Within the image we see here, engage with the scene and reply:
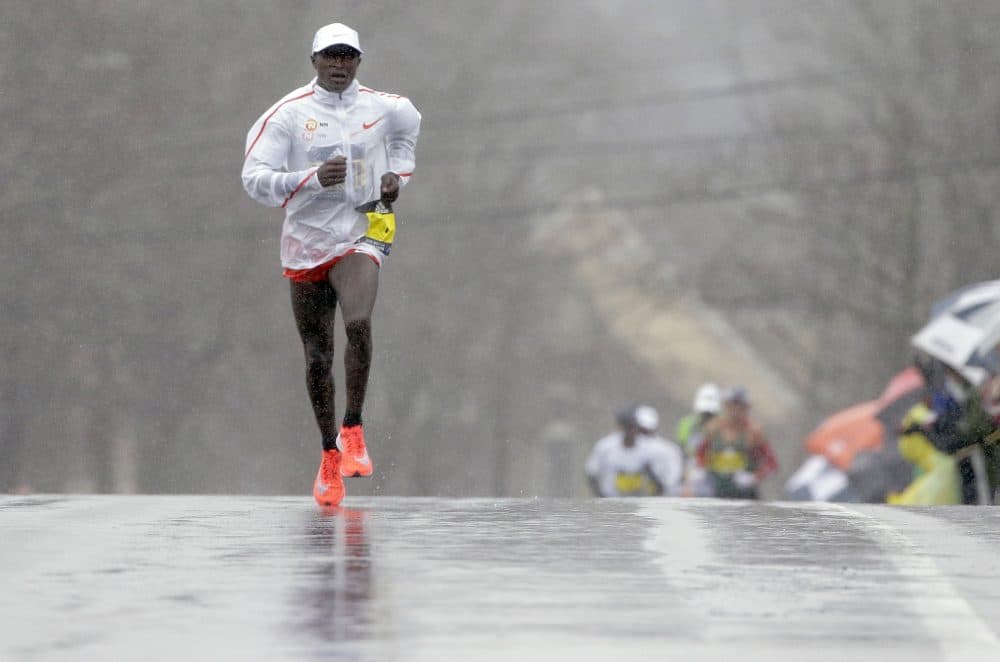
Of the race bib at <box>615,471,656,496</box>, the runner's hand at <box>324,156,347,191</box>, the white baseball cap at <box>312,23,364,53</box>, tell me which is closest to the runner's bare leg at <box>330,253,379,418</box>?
the runner's hand at <box>324,156,347,191</box>

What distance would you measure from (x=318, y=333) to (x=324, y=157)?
2.42ft

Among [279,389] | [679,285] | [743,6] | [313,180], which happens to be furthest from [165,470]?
[313,180]

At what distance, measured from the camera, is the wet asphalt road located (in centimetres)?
626

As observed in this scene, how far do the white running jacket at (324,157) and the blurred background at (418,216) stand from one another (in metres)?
26.6

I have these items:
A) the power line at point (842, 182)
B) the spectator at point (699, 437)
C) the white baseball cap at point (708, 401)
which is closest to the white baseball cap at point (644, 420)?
the spectator at point (699, 437)

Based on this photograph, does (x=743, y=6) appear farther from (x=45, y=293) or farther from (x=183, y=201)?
(x=45, y=293)

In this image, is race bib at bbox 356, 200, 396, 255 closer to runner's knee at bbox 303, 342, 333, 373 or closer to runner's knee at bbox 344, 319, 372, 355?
runner's knee at bbox 344, 319, 372, 355

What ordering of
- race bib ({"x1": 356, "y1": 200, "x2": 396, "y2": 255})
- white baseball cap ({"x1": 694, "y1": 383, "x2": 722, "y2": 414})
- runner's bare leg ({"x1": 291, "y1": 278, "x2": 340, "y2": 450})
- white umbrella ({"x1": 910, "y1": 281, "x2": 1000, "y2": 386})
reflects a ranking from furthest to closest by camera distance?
1. white baseball cap ({"x1": 694, "y1": 383, "x2": 722, "y2": 414})
2. white umbrella ({"x1": 910, "y1": 281, "x2": 1000, "y2": 386})
3. runner's bare leg ({"x1": 291, "y1": 278, "x2": 340, "y2": 450})
4. race bib ({"x1": 356, "y1": 200, "x2": 396, "y2": 255})

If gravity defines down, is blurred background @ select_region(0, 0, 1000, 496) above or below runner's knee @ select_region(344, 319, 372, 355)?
above

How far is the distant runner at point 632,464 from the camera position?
2545 centimetres

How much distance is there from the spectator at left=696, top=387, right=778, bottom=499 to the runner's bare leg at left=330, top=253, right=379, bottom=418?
12.3 meters

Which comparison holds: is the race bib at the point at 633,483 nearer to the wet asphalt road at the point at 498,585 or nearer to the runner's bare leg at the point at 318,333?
the runner's bare leg at the point at 318,333

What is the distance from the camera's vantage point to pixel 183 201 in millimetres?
42156

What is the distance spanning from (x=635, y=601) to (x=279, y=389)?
127 feet
